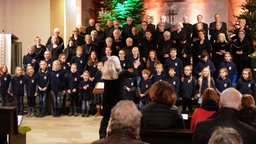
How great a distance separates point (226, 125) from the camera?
340cm

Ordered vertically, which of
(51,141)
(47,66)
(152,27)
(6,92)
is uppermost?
(152,27)

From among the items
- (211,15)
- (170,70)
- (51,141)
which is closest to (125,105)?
(51,141)

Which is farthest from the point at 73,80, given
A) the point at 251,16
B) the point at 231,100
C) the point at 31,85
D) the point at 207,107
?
the point at 231,100

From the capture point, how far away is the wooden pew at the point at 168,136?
3.92m

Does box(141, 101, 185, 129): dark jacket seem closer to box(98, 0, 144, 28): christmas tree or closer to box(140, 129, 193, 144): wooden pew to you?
box(140, 129, 193, 144): wooden pew

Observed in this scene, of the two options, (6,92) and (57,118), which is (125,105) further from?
(6,92)

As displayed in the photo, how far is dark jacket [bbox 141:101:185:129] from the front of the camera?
416cm

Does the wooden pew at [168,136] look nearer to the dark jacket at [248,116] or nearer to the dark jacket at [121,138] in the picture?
the dark jacket at [248,116]

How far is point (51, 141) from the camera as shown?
22.3 feet

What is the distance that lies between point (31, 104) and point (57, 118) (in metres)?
0.87

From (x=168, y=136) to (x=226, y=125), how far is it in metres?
0.71

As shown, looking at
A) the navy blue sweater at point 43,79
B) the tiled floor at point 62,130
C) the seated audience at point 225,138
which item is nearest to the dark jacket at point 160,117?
the seated audience at point 225,138

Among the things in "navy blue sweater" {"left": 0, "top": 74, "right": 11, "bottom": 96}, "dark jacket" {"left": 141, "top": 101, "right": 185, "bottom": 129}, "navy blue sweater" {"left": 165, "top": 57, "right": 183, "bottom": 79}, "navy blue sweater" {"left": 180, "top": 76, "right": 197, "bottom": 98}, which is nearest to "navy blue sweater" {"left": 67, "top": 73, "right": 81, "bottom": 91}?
"navy blue sweater" {"left": 0, "top": 74, "right": 11, "bottom": 96}

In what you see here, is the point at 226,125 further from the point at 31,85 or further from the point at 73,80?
the point at 31,85
